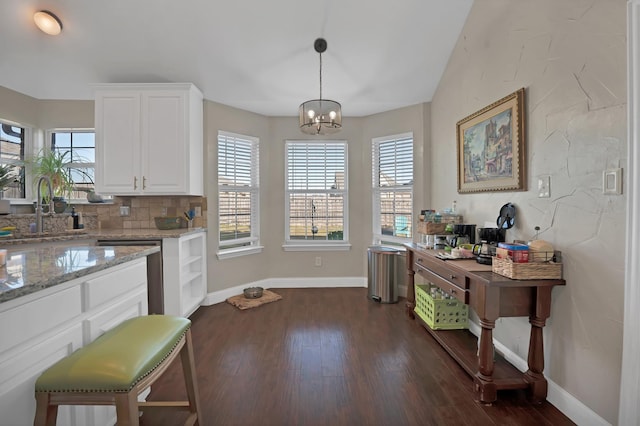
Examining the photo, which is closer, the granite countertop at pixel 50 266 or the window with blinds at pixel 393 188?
the granite countertop at pixel 50 266

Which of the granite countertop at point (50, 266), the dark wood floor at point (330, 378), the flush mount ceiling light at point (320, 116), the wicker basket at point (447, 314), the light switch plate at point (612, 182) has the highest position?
the flush mount ceiling light at point (320, 116)

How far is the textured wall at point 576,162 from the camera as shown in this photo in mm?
1479

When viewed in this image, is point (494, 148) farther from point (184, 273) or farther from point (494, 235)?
point (184, 273)

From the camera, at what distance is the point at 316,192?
427 cm

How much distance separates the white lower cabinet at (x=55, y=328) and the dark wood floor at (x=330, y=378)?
27.3 inches

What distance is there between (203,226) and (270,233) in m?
0.97

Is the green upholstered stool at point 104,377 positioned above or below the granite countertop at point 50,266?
below

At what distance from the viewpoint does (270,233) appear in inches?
167

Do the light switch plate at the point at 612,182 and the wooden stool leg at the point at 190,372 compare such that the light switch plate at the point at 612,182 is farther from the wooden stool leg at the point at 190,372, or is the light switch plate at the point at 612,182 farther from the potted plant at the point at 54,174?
the potted plant at the point at 54,174

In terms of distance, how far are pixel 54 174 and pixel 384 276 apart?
13.7 feet

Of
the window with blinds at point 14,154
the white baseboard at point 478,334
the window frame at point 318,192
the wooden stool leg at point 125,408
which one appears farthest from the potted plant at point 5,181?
the wooden stool leg at point 125,408

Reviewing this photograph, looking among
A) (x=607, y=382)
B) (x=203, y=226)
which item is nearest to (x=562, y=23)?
(x=607, y=382)

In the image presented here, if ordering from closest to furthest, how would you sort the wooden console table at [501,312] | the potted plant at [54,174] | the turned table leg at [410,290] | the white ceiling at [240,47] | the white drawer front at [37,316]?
→ the white drawer front at [37,316], the wooden console table at [501,312], the white ceiling at [240,47], the turned table leg at [410,290], the potted plant at [54,174]

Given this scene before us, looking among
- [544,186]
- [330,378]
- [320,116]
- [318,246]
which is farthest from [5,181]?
[544,186]
